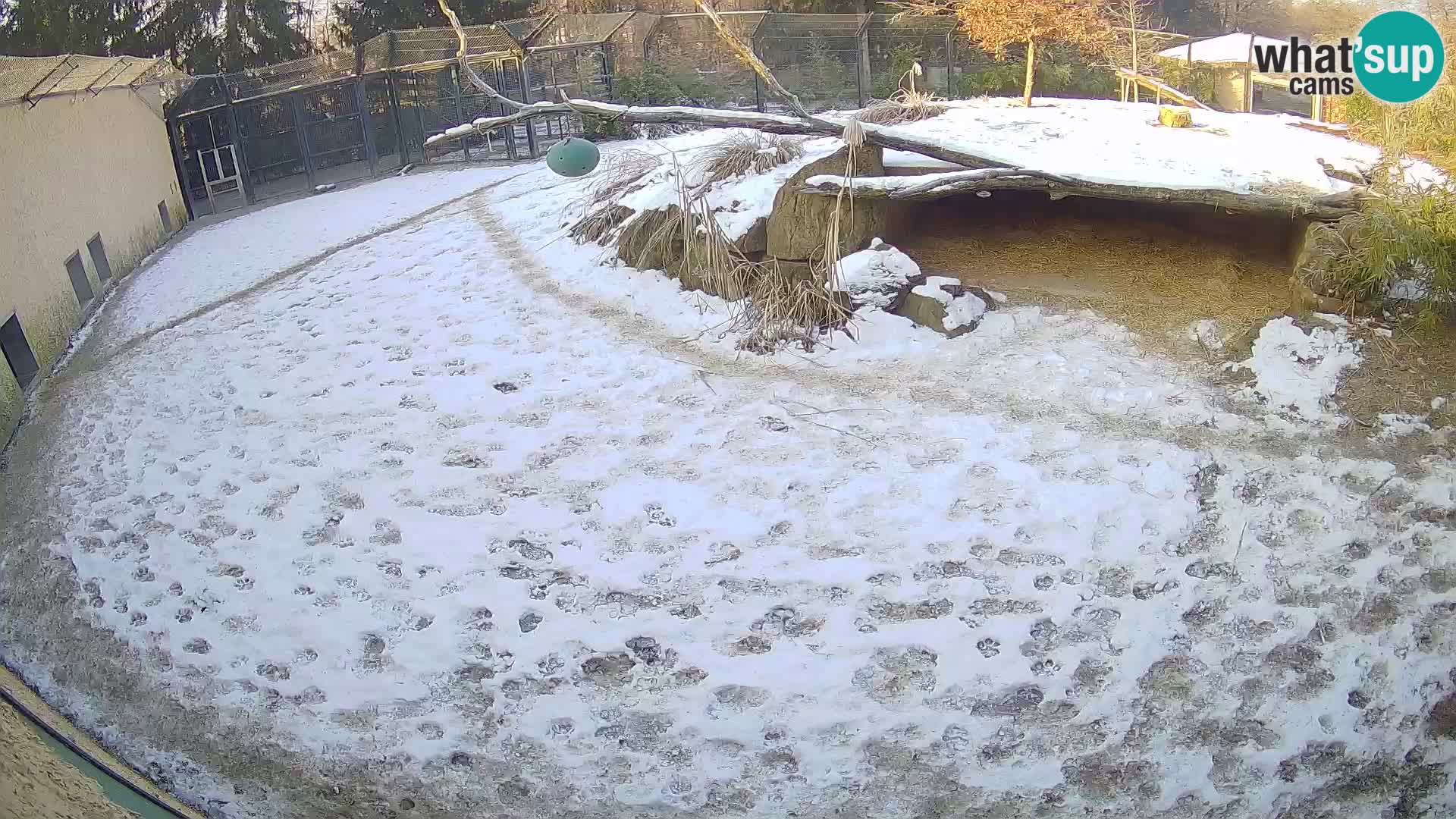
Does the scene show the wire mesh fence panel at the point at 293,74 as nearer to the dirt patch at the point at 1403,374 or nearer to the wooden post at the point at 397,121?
the wooden post at the point at 397,121

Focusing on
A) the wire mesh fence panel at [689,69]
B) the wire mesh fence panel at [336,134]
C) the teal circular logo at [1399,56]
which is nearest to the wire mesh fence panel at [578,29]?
the wire mesh fence panel at [689,69]

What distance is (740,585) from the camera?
13.8 ft

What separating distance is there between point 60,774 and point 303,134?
11903mm

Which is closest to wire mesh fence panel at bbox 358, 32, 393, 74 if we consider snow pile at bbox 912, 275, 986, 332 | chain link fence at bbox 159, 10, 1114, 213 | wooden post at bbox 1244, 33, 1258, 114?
chain link fence at bbox 159, 10, 1114, 213

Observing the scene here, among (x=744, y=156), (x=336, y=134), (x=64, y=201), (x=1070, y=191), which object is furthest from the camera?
(x=336, y=134)

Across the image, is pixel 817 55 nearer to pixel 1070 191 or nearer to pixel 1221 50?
pixel 1221 50

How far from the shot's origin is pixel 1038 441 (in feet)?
16.1

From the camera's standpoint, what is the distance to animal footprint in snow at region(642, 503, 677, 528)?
458 centimetres

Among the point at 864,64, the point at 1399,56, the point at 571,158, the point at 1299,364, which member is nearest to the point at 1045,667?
the point at 1299,364

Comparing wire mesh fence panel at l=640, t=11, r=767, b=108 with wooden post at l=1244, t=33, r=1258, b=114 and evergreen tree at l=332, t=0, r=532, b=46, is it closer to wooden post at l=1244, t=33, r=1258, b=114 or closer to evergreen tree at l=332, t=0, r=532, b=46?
evergreen tree at l=332, t=0, r=532, b=46

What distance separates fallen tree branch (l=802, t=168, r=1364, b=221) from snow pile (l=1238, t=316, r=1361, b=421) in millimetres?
634

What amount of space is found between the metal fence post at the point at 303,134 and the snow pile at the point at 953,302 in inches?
394

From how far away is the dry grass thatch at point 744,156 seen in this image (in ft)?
23.7

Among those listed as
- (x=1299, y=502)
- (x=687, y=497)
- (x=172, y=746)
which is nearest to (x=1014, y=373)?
(x=1299, y=502)
